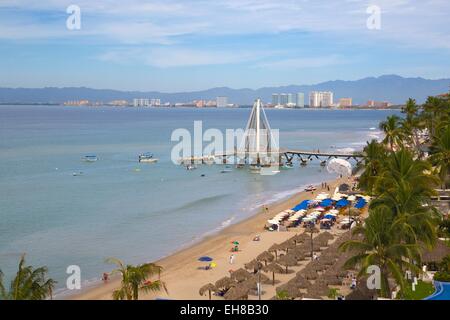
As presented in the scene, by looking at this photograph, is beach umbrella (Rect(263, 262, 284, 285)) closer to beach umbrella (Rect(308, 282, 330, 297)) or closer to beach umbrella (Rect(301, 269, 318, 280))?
beach umbrella (Rect(301, 269, 318, 280))

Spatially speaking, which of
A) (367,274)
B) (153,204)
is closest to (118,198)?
(153,204)

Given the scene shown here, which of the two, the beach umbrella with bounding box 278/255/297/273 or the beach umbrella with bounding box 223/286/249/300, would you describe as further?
the beach umbrella with bounding box 278/255/297/273

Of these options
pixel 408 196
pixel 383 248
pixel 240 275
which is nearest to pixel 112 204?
pixel 240 275

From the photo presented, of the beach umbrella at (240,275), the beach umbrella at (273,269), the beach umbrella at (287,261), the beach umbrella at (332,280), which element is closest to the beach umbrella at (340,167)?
the beach umbrella at (287,261)

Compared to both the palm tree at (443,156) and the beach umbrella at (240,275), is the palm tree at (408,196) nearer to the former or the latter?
the palm tree at (443,156)

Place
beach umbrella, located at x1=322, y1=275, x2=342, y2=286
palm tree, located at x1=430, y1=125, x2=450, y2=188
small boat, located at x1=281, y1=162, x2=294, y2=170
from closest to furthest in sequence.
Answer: beach umbrella, located at x1=322, y1=275, x2=342, y2=286
palm tree, located at x1=430, y1=125, x2=450, y2=188
small boat, located at x1=281, y1=162, x2=294, y2=170

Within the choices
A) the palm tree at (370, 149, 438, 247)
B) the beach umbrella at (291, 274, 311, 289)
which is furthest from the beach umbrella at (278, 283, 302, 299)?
the palm tree at (370, 149, 438, 247)
